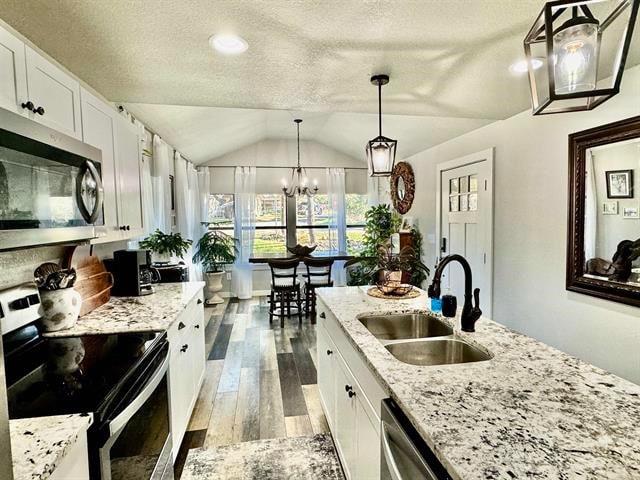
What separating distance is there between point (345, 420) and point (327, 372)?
0.52 metres

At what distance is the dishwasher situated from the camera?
2.88 feet

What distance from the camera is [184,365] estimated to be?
2277 millimetres

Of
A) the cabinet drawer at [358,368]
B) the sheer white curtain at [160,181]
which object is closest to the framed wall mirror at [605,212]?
the cabinet drawer at [358,368]

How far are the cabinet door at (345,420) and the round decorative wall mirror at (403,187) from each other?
12.8 feet

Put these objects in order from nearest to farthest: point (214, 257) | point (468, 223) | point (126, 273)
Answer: point (126, 273), point (468, 223), point (214, 257)

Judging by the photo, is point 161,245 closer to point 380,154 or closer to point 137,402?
point 380,154

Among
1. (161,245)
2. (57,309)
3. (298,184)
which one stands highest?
(298,184)

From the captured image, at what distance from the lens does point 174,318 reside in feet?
6.54

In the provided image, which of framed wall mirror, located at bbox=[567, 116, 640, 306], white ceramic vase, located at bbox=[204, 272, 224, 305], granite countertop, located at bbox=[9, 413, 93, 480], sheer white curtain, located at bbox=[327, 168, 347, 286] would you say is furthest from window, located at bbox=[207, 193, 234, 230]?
granite countertop, located at bbox=[9, 413, 93, 480]

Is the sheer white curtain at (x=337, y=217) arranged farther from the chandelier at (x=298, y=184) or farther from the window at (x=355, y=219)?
the chandelier at (x=298, y=184)

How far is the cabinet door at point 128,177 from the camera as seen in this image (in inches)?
88.9

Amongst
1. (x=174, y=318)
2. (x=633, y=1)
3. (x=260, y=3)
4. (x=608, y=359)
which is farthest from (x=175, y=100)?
(x=608, y=359)

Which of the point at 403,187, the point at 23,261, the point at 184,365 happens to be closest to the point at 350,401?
the point at 184,365

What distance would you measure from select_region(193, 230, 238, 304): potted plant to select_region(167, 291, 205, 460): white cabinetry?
288 cm
